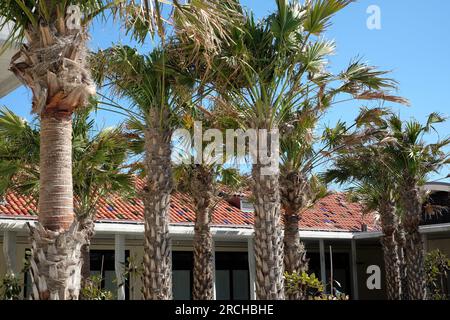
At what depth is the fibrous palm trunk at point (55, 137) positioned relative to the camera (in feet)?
20.6

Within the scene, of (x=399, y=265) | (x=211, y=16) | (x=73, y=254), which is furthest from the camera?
(x=399, y=265)

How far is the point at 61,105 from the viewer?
6684mm

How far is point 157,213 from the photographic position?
12.6m

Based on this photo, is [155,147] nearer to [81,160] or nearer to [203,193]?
[81,160]

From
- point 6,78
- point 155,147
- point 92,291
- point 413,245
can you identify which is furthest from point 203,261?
point 6,78

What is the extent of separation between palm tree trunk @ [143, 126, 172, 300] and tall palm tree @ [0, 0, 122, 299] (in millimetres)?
5561

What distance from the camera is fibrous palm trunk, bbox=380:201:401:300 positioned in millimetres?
21031

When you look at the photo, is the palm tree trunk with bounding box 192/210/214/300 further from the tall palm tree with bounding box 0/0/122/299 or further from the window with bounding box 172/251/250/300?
the tall palm tree with bounding box 0/0/122/299

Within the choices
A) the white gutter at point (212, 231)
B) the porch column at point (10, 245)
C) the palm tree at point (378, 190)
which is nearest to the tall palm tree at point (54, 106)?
the white gutter at point (212, 231)

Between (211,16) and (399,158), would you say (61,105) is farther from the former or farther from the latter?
(399,158)

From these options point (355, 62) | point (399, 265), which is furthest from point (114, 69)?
point (399, 265)

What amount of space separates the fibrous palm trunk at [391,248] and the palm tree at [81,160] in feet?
33.5

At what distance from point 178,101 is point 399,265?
12.7 meters

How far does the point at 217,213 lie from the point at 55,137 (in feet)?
53.4
